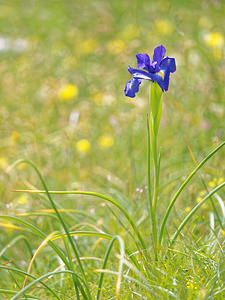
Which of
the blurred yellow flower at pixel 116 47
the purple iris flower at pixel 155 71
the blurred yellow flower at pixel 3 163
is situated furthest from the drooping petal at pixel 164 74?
the blurred yellow flower at pixel 116 47

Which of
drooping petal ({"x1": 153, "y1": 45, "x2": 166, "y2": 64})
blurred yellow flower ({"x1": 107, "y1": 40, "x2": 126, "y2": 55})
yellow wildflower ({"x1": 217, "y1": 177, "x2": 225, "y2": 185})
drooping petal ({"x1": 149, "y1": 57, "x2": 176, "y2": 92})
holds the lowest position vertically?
yellow wildflower ({"x1": 217, "y1": 177, "x2": 225, "y2": 185})

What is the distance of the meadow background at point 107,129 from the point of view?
203 cm

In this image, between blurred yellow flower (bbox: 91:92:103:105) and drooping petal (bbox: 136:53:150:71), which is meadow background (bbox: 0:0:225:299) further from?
drooping petal (bbox: 136:53:150:71)

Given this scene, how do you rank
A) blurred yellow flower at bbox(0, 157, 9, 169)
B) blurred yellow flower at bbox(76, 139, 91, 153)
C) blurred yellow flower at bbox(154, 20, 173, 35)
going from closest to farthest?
1. blurred yellow flower at bbox(0, 157, 9, 169)
2. blurred yellow flower at bbox(76, 139, 91, 153)
3. blurred yellow flower at bbox(154, 20, 173, 35)

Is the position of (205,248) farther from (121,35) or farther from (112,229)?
(121,35)

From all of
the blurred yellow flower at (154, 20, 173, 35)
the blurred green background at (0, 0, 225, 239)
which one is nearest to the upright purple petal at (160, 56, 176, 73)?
the blurred green background at (0, 0, 225, 239)

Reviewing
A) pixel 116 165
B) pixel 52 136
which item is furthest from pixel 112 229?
pixel 52 136

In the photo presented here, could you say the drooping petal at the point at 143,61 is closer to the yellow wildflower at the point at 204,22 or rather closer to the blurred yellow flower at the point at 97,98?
the blurred yellow flower at the point at 97,98

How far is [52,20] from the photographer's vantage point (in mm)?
6391

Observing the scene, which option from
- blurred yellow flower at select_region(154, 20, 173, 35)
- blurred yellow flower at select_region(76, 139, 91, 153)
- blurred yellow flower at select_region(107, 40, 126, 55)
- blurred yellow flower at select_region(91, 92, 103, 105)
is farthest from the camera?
blurred yellow flower at select_region(154, 20, 173, 35)

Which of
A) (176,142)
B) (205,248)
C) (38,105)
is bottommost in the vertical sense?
(205,248)

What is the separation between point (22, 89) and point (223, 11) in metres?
1.97

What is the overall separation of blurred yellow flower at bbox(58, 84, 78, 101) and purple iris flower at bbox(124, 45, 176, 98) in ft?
8.29

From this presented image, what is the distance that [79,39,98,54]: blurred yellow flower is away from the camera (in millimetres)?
4854
